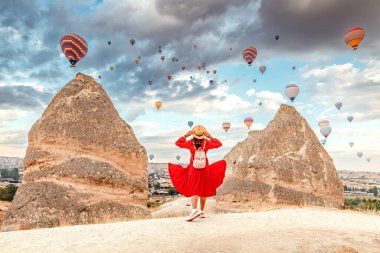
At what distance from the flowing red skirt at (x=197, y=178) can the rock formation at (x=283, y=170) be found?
272 inches

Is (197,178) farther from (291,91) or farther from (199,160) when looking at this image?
(291,91)

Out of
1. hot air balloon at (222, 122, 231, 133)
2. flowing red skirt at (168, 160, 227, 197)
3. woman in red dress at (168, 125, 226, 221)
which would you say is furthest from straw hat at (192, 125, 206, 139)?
hot air balloon at (222, 122, 231, 133)

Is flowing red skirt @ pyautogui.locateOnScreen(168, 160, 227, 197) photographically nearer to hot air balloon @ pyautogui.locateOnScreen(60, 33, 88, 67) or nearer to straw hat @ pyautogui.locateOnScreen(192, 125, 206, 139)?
straw hat @ pyautogui.locateOnScreen(192, 125, 206, 139)

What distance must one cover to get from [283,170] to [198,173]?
7.80 m

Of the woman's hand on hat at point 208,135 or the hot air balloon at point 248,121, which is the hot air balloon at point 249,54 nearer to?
the hot air balloon at point 248,121

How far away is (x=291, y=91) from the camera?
30672 mm

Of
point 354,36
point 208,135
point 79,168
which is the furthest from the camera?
point 354,36

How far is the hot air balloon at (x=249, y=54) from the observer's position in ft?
120

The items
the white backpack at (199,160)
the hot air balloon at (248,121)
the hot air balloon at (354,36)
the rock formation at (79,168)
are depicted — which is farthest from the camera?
the hot air balloon at (248,121)

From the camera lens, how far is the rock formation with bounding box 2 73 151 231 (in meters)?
12.2

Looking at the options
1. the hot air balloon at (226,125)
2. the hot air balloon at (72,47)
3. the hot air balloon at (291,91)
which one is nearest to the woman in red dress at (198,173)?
the hot air balloon at (72,47)

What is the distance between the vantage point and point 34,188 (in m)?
12.5

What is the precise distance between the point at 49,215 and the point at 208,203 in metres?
12.4

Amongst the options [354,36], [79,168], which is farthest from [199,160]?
[354,36]
